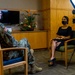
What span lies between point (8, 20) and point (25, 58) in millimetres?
3205

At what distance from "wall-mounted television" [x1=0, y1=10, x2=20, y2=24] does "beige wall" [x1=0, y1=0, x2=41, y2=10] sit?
241mm

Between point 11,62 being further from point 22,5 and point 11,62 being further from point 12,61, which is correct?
point 22,5

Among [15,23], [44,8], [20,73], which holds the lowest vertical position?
[20,73]

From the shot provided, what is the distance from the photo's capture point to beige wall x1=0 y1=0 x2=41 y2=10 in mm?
6102

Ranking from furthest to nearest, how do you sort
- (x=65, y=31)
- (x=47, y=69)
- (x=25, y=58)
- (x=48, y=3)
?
(x=48, y=3) < (x=65, y=31) < (x=47, y=69) < (x=25, y=58)

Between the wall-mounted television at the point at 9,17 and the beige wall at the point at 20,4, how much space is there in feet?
0.79

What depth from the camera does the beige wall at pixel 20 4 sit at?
610cm

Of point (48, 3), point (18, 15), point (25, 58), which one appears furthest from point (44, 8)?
point (25, 58)

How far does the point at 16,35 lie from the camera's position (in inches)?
230

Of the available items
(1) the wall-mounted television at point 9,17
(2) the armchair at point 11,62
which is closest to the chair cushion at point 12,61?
(2) the armchair at point 11,62

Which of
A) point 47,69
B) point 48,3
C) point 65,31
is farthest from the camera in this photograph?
point 48,3

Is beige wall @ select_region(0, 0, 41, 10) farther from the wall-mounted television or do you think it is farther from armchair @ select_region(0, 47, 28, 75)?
armchair @ select_region(0, 47, 28, 75)

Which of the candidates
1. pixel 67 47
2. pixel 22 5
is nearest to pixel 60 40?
pixel 67 47

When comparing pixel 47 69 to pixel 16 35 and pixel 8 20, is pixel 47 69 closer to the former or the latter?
pixel 16 35
